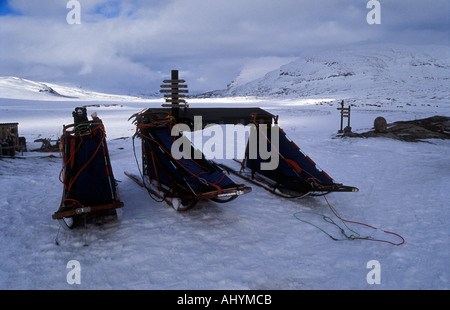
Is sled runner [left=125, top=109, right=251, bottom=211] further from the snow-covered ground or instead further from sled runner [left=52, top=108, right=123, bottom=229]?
sled runner [left=52, top=108, right=123, bottom=229]

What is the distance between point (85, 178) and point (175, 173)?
4.26 ft

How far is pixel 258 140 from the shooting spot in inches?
254

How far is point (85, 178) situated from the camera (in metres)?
4.38

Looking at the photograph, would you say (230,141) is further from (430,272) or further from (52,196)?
(430,272)

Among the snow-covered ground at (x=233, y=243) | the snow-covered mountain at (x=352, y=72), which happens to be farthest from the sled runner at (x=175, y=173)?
the snow-covered mountain at (x=352, y=72)

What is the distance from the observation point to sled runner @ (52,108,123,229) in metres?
3.99

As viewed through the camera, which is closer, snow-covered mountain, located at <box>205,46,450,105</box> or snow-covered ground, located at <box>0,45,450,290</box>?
snow-covered ground, located at <box>0,45,450,290</box>

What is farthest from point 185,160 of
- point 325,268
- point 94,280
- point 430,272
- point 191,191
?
point 430,272

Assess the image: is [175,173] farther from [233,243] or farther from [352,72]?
[352,72]

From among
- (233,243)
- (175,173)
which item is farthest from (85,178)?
(233,243)

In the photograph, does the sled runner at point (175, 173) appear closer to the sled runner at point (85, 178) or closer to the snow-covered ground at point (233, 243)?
the snow-covered ground at point (233, 243)

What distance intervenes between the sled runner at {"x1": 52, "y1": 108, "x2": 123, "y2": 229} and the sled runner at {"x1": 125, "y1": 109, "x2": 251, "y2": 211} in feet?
2.72

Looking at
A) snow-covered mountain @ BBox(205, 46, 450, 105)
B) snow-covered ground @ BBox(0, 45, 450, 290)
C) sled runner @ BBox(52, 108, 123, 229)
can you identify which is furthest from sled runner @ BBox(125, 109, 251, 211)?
snow-covered mountain @ BBox(205, 46, 450, 105)

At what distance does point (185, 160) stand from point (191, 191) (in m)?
0.83
